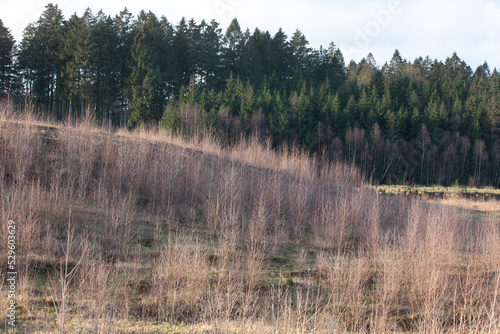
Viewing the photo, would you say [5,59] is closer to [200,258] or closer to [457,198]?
[200,258]

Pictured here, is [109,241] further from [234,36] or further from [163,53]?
[234,36]

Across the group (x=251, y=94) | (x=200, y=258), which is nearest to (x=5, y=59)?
(x=251, y=94)

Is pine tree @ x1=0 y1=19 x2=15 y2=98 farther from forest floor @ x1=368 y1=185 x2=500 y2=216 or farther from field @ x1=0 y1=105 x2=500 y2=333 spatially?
forest floor @ x1=368 y1=185 x2=500 y2=216

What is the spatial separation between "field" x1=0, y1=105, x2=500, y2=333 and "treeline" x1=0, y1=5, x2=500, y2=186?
64.0ft

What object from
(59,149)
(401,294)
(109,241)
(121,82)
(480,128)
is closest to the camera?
(401,294)

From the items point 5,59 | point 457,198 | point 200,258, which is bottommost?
point 457,198

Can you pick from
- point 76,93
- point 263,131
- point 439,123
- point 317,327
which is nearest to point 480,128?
point 439,123

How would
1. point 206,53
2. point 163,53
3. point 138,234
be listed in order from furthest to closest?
point 206,53 < point 163,53 < point 138,234

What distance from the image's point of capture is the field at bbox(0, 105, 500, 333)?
5.09 metres

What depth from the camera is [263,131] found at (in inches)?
1662

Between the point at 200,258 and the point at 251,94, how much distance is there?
38899mm

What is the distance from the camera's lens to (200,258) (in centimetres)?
661

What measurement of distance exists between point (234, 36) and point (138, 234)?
5316 cm

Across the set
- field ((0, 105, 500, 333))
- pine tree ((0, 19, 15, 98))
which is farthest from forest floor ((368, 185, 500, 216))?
pine tree ((0, 19, 15, 98))
